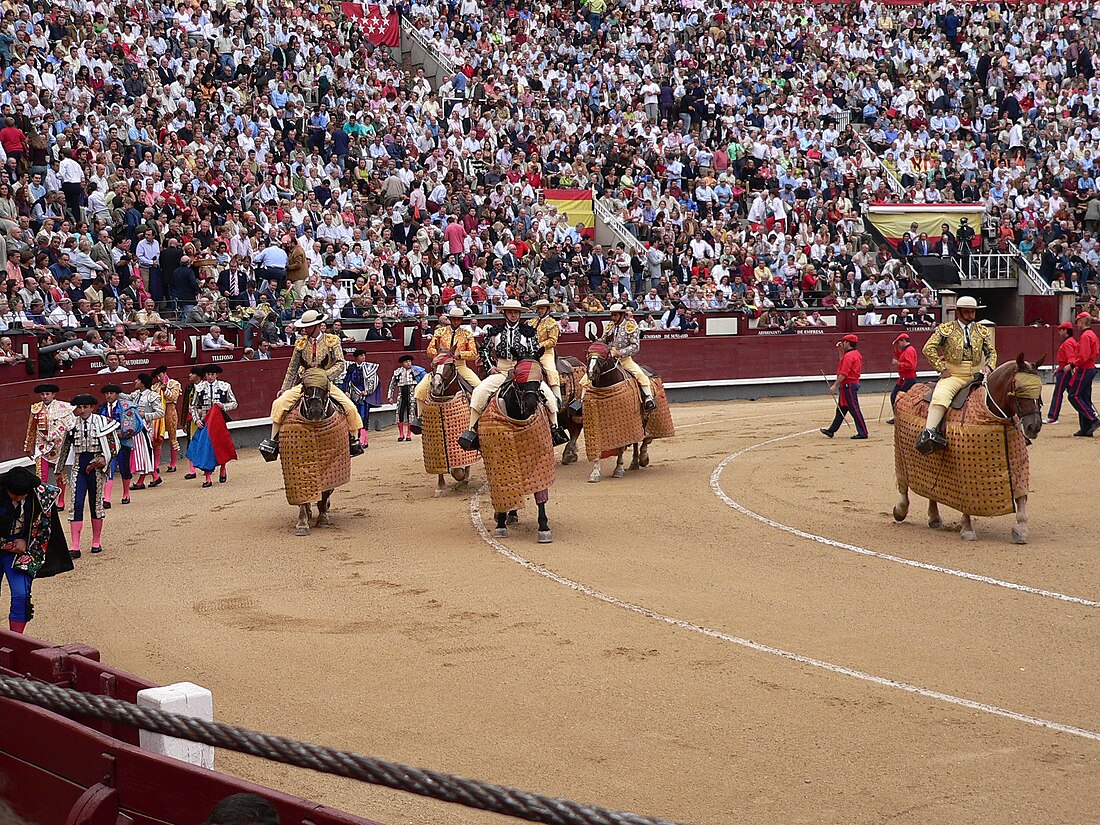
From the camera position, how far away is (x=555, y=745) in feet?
19.6

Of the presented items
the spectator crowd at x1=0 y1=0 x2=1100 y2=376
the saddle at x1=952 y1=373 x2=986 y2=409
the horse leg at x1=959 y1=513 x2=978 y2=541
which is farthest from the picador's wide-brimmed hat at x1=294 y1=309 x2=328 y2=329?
the horse leg at x1=959 y1=513 x2=978 y2=541

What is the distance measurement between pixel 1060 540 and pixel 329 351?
622cm

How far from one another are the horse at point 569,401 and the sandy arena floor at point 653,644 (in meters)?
1.93

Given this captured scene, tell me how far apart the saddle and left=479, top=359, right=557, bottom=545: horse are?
10.4 ft

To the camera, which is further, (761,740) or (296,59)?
(296,59)

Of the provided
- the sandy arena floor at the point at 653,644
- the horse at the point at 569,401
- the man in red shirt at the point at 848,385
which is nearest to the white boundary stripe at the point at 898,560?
the sandy arena floor at the point at 653,644

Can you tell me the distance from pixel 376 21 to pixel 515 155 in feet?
17.3

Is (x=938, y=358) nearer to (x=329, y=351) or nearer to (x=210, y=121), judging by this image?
(x=329, y=351)

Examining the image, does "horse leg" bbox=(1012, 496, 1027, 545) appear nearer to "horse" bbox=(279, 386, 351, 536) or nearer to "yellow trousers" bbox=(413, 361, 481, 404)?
"yellow trousers" bbox=(413, 361, 481, 404)

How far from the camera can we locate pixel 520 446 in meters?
10.7

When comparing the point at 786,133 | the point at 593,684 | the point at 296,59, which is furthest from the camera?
the point at 786,133

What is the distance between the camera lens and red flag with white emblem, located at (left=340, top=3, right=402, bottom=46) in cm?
2928

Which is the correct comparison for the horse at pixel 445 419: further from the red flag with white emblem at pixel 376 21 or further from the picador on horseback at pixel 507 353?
the red flag with white emblem at pixel 376 21

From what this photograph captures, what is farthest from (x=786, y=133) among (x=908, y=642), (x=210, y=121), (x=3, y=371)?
(x=908, y=642)
